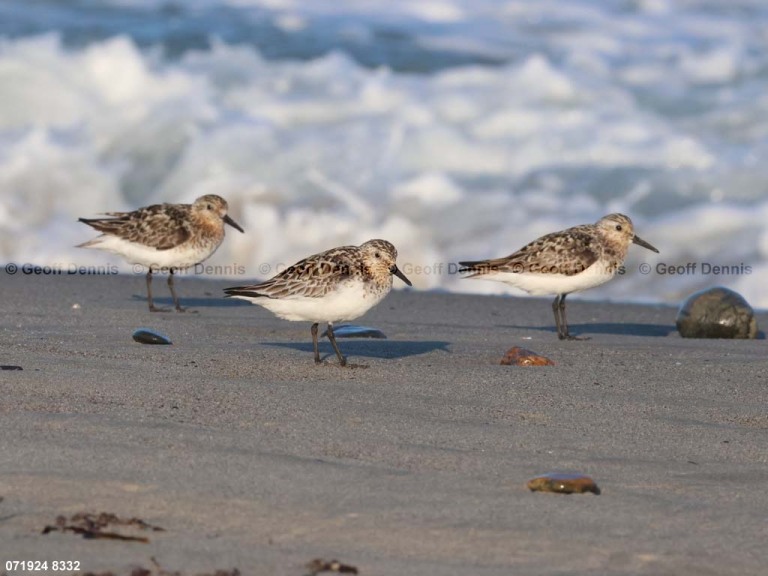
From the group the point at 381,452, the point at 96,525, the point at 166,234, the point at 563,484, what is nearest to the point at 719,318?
the point at 166,234

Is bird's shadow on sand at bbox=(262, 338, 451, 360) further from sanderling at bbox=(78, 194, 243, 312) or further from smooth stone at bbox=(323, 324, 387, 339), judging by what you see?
sanderling at bbox=(78, 194, 243, 312)

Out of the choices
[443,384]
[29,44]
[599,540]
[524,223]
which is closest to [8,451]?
[599,540]

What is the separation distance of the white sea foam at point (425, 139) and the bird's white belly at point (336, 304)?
552cm

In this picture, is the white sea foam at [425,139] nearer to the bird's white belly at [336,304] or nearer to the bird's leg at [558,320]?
the bird's leg at [558,320]

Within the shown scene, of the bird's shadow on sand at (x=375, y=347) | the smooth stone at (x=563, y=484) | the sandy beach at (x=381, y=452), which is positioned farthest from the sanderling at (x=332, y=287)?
the smooth stone at (x=563, y=484)

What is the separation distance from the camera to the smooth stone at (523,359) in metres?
7.57

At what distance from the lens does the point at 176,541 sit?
159 inches

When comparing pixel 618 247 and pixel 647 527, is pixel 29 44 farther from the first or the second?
pixel 647 527

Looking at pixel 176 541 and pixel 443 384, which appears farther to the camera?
pixel 443 384

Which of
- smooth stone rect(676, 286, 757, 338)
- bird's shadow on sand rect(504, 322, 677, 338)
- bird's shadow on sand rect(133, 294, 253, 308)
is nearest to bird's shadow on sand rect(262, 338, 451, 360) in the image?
bird's shadow on sand rect(504, 322, 677, 338)

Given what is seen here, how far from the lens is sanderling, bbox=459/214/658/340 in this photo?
9.51 meters

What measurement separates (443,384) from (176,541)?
2.94m

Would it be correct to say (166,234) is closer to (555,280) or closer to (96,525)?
(555,280)

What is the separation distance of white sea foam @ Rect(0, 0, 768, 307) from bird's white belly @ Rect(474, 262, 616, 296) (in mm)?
2916
